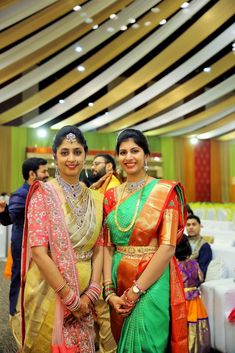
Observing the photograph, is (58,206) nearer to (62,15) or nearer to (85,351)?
(85,351)

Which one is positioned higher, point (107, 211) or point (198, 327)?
point (107, 211)

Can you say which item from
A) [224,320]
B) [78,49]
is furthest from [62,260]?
[78,49]

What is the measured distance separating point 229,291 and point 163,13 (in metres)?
4.77

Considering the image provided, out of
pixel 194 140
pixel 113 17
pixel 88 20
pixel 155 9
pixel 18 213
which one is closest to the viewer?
pixel 18 213

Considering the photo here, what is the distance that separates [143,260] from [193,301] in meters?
1.38

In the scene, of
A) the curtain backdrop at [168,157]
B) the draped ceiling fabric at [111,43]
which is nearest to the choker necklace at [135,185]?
the draped ceiling fabric at [111,43]

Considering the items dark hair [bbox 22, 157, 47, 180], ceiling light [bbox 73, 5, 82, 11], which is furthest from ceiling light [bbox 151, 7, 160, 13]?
dark hair [bbox 22, 157, 47, 180]

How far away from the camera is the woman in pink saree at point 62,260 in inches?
65.6

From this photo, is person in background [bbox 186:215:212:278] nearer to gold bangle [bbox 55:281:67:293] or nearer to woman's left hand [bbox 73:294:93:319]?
woman's left hand [bbox 73:294:93:319]

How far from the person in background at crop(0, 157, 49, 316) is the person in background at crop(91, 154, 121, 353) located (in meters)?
0.42

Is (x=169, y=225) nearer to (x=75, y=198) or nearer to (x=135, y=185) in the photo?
(x=135, y=185)

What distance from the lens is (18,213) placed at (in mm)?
2922

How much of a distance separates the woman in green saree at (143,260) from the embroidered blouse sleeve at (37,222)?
0.30m

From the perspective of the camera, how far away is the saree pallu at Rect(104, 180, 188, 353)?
1751 millimetres
